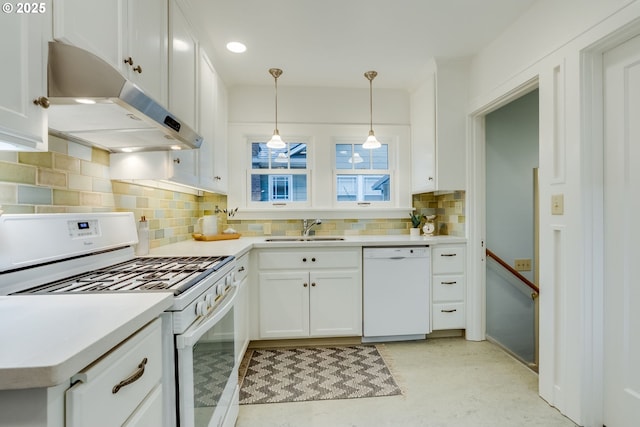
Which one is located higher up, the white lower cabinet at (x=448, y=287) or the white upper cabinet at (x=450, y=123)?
the white upper cabinet at (x=450, y=123)

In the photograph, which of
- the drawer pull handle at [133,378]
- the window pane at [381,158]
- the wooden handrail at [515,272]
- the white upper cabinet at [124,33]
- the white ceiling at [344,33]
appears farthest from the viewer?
the window pane at [381,158]

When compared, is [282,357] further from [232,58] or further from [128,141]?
[232,58]

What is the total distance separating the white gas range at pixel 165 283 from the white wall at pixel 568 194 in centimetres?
187

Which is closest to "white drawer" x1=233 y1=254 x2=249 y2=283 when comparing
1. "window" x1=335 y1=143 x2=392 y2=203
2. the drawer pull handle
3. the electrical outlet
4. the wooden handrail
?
the drawer pull handle

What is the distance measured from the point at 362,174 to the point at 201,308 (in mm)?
2525

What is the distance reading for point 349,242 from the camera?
2.61 meters

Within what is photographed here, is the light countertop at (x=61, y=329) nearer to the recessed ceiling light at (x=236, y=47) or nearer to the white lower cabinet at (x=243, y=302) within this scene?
the white lower cabinet at (x=243, y=302)

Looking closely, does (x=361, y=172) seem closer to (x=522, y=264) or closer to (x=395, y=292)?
(x=395, y=292)

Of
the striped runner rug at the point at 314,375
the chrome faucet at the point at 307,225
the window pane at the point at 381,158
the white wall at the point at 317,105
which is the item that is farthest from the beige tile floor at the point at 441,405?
the white wall at the point at 317,105

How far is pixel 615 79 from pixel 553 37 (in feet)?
1.56

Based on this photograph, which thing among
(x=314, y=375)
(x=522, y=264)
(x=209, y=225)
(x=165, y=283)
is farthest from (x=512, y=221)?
(x=165, y=283)

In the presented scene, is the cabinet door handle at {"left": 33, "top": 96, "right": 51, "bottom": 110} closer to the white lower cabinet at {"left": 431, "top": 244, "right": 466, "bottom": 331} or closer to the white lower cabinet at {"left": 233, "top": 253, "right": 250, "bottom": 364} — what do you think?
the white lower cabinet at {"left": 233, "top": 253, "right": 250, "bottom": 364}

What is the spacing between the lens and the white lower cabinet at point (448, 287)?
8.89ft

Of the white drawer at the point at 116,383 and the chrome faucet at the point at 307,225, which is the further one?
the chrome faucet at the point at 307,225
